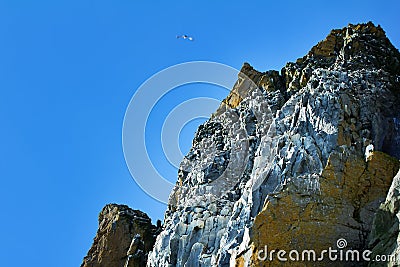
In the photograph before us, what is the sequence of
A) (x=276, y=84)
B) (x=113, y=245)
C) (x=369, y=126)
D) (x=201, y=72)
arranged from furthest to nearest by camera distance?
(x=113, y=245) → (x=276, y=84) → (x=201, y=72) → (x=369, y=126)

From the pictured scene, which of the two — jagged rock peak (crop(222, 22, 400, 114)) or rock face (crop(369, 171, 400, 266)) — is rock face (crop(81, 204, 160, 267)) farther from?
rock face (crop(369, 171, 400, 266))

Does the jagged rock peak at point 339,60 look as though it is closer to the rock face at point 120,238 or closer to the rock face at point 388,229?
the rock face at point 120,238

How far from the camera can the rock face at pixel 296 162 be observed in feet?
130

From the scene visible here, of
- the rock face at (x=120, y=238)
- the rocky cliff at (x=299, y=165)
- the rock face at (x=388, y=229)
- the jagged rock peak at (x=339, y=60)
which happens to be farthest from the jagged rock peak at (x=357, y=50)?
the rock face at (x=120, y=238)

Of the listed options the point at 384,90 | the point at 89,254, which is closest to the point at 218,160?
the point at 384,90

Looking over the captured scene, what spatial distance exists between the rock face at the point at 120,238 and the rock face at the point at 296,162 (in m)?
6.29

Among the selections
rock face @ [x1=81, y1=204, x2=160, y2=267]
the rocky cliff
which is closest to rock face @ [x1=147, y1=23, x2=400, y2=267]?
the rocky cliff

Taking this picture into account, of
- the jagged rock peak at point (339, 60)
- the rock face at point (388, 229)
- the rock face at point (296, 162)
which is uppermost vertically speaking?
the jagged rock peak at point (339, 60)

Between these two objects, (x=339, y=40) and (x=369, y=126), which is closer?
(x=369, y=126)

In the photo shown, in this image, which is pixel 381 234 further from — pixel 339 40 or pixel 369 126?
pixel 339 40

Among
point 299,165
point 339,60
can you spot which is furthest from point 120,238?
point 299,165

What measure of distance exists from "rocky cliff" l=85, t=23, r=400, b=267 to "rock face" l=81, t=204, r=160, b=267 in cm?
188

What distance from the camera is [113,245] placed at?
8900 cm

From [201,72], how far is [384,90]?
22758 millimetres
